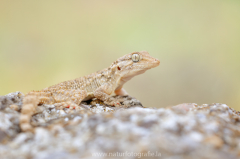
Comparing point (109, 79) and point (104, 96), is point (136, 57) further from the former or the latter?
point (104, 96)

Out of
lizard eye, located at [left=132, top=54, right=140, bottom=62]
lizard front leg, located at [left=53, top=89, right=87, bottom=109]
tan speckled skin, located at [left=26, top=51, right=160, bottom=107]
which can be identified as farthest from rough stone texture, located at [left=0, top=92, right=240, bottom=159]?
lizard eye, located at [left=132, top=54, right=140, bottom=62]

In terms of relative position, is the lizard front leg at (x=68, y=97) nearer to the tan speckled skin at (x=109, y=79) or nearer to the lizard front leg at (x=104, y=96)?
the tan speckled skin at (x=109, y=79)

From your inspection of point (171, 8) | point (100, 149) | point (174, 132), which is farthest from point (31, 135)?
point (171, 8)

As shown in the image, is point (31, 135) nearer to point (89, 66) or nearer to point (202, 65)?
point (89, 66)

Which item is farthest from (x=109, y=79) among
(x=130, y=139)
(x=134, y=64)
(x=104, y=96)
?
(x=130, y=139)

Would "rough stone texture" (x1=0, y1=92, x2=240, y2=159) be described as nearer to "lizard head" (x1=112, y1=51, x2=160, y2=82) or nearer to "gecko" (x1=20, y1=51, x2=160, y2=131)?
"gecko" (x1=20, y1=51, x2=160, y2=131)
